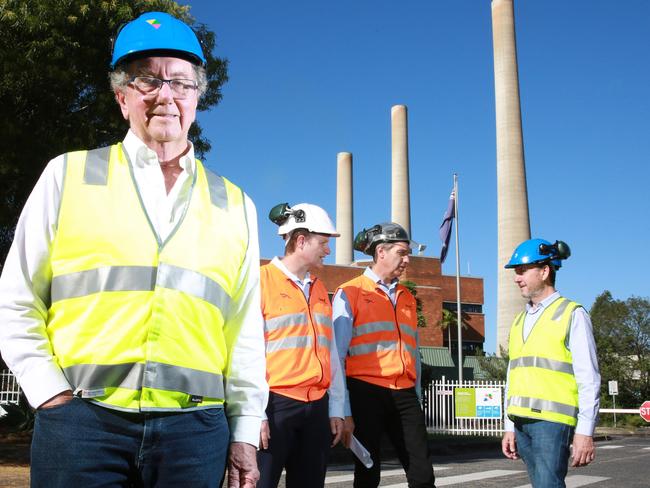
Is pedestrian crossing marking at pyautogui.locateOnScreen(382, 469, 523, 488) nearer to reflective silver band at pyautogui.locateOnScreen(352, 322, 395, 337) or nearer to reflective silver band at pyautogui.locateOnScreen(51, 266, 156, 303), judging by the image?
reflective silver band at pyautogui.locateOnScreen(352, 322, 395, 337)

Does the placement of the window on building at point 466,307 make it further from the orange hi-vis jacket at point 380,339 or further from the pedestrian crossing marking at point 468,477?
the orange hi-vis jacket at point 380,339

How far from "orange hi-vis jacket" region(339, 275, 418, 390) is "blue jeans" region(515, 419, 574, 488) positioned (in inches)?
48.9

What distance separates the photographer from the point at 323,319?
511cm

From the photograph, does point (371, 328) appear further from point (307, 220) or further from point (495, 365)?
point (495, 365)

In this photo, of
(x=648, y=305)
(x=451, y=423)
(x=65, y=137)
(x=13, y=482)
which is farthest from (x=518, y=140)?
(x=13, y=482)

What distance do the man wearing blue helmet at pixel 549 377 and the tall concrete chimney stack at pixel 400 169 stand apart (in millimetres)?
52198

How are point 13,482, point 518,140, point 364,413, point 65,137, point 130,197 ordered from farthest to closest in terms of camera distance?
point 518,140 → point 65,137 → point 13,482 → point 364,413 → point 130,197

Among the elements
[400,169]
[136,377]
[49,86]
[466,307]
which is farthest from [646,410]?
[400,169]

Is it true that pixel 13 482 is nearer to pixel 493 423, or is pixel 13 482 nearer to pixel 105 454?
pixel 105 454

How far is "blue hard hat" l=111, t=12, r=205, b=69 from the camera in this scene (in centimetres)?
232

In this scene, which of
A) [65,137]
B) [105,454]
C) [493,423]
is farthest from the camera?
[493,423]

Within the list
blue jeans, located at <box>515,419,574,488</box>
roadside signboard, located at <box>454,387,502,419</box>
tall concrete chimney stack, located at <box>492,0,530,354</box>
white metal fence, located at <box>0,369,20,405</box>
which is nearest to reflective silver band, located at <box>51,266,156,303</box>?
blue jeans, located at <box>515,419,574,488</box>

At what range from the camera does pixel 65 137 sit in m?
14.5

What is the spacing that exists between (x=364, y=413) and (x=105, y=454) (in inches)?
158
